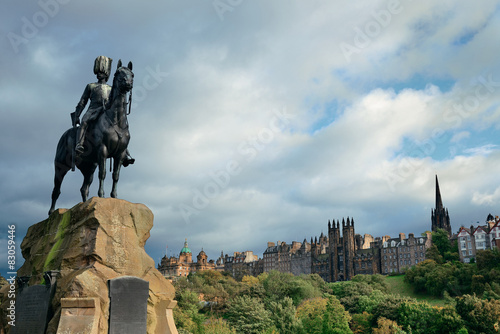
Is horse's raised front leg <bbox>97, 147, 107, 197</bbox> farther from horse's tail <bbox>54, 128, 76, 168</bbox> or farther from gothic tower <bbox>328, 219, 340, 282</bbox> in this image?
gothic tower <bbox>328, 219, 340, 282</bbox>

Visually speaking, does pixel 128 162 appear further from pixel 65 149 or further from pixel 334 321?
pixel 334 321

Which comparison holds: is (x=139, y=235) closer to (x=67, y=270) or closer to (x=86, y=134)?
(x=67, y=270)

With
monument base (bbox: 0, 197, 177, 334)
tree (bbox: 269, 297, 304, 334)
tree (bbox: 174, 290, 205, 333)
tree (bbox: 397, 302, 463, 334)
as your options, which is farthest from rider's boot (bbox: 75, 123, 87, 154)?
tree (bbox: 397, 302, 463, 334)

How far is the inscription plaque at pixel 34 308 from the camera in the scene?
11.9 m

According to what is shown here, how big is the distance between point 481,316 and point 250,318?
25.1 m

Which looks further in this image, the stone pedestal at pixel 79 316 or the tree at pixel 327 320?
the tree at pixel 327 320

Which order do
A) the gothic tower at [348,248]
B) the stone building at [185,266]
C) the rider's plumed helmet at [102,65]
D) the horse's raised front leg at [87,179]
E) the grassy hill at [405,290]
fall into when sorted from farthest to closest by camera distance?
the stone building at [185,266] < the gothic tower at [348,248] < the grassy hill at [405,290] < the horse's raised front leg at [87,179] < the rider's plumed helmet at [102,65]

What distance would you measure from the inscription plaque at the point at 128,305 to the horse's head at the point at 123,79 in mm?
5610

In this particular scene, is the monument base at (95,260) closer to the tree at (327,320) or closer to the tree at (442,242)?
the tree at (327,320)

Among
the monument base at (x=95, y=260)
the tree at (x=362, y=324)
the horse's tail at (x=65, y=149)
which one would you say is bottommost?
the tree at (x=362, y=324)

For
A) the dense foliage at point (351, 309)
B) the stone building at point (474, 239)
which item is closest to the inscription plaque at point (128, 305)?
the dense foliage at point (351, 309)

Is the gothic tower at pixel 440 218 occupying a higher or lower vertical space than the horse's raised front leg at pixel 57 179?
higher

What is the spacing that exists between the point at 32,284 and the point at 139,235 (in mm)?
3434

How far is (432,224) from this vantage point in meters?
153
